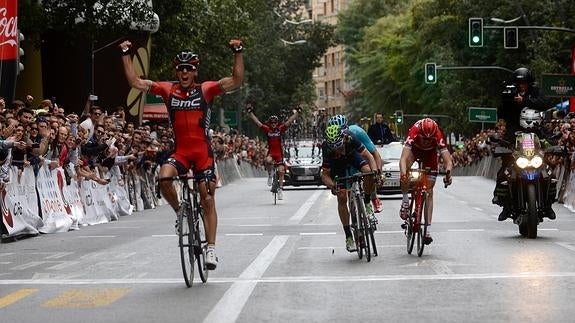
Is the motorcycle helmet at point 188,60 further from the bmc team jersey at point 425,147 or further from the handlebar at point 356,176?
the bmc team jersey at point 425,147

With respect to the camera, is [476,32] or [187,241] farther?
[476,32]

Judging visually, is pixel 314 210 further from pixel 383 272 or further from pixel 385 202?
pixel 383 272

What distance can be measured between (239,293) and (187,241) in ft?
3.66

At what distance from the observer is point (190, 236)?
13.6m

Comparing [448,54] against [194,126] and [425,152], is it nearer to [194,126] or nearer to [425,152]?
[425,152]

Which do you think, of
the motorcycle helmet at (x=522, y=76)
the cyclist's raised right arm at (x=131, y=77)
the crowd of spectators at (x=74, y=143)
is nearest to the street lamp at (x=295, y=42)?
the crowd of spectators at (x=74, y=143)

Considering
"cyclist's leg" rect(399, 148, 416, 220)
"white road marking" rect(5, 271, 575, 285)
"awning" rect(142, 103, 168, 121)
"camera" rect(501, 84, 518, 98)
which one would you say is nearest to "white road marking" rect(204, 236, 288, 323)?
"white road marking" rect(5, 271, 575, 285)

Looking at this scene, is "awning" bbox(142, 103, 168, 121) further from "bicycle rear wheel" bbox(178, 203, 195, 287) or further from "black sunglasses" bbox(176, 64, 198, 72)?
"bicycle rear wheel" bbox(178, 203, 195, 287)

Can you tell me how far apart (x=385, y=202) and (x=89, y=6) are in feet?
32.0

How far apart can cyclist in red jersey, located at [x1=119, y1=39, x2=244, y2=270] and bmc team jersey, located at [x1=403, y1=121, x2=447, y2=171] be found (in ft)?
11.4

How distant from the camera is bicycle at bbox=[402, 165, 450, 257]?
54.9ft

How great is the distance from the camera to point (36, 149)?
2342 centimetres

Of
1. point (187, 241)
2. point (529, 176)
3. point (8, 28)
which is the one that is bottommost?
point (187, 241)

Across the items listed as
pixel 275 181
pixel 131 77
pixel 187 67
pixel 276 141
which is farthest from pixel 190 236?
pixel 276 141
